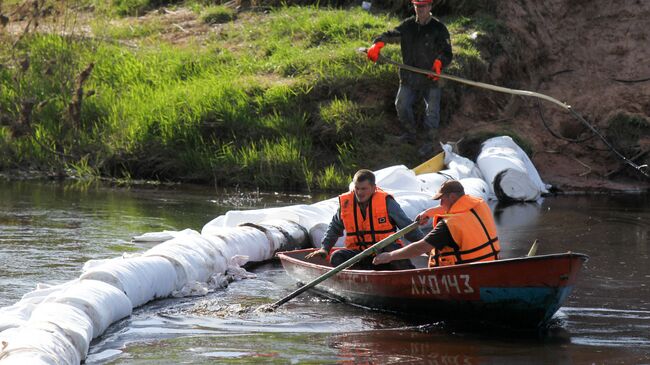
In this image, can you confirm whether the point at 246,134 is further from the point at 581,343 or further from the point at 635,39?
the point at 581,343

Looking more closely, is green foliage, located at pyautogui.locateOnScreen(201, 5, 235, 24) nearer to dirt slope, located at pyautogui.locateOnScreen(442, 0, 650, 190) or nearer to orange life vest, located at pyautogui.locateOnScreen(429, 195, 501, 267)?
dirt slope, located at pyautogui.locateOnScreen(442, 0, 650, 190)

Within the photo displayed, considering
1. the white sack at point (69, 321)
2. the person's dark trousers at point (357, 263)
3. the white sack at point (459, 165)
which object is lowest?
the white sack at point (459, 165)

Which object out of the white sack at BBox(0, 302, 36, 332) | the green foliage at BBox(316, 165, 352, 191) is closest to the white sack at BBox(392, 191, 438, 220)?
the green foliage at BBox(316, 165, 352, 191)

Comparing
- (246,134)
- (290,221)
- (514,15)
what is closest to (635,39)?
(514,15)

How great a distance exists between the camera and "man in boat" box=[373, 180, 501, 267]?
830 cm

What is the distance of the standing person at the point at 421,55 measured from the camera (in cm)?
1521

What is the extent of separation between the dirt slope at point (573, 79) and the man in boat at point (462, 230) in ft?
28.6

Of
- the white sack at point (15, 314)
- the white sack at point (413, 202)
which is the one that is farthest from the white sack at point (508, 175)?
the white sack at point (15, 314)

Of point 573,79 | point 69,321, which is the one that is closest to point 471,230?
point 69,321

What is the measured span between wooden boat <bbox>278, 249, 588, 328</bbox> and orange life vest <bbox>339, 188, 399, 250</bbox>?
0.66 metres

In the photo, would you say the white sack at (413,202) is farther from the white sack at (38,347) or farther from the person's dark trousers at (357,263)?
the white sack at (38,347)

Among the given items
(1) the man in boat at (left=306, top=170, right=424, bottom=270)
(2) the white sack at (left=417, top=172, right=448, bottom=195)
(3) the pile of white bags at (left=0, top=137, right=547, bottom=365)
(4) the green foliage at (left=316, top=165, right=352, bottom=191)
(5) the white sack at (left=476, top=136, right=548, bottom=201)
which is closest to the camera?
(3) the pile of white bags at (left=0, top=137, right=547, bottom=365)

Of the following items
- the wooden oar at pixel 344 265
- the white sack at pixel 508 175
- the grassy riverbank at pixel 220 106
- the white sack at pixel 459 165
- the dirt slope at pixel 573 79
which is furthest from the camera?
the dirt slope at pixel 573 79

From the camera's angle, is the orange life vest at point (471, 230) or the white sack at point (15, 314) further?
the orange life vest at point (471, 230)
